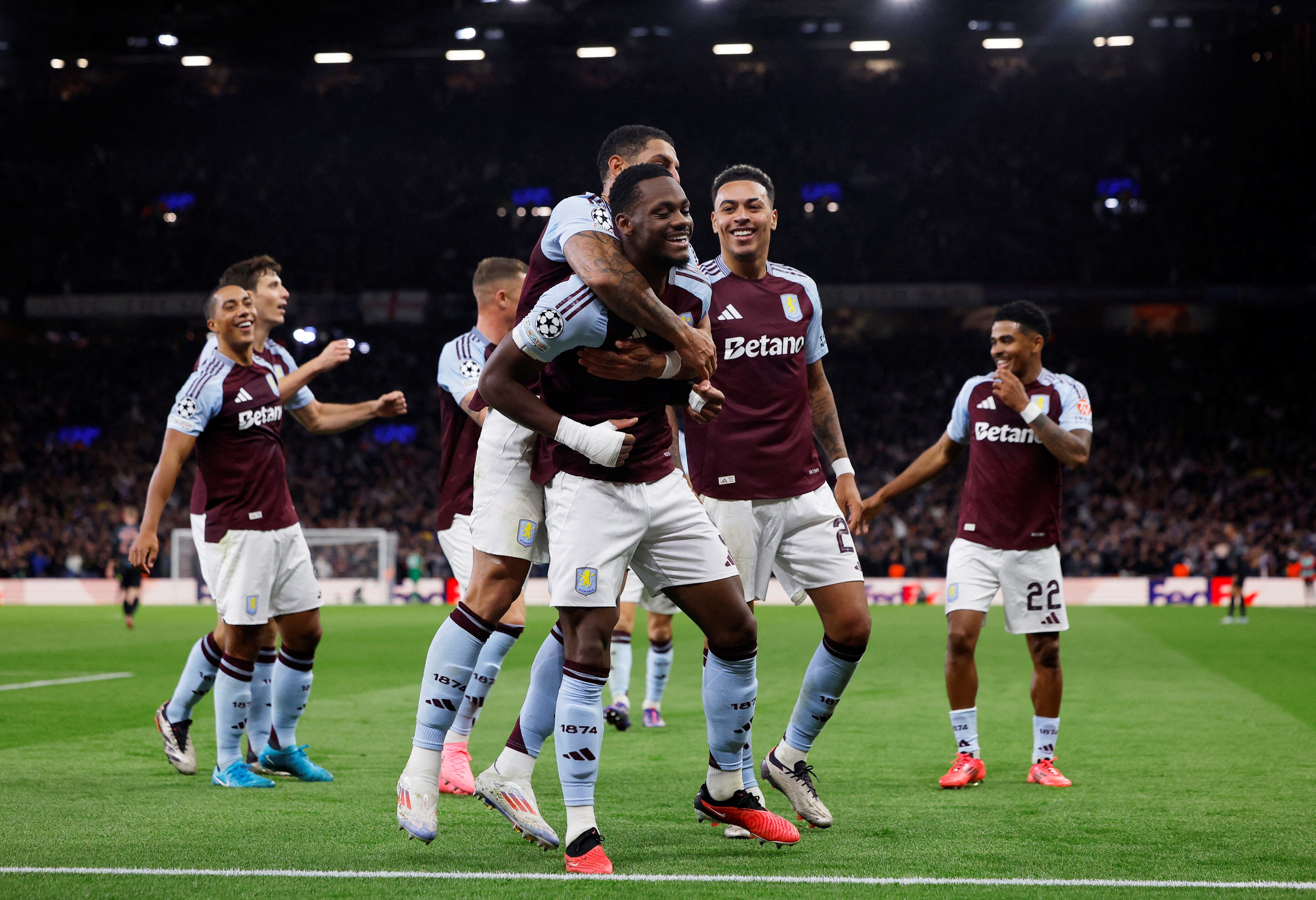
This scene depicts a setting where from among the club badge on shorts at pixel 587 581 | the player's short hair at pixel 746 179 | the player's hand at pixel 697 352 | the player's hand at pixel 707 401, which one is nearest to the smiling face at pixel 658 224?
the player's hand at pixel 697 352

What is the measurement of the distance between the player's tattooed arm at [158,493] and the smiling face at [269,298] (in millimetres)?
848

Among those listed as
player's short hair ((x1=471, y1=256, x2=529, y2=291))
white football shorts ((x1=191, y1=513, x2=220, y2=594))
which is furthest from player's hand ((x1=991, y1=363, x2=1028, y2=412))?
white football shorts ((x1=191, y1=513, x2=220, y2=594))

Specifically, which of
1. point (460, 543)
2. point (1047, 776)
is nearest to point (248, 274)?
point (460, 543)

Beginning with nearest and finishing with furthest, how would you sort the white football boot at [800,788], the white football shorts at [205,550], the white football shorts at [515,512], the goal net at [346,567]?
the white football shorts at [515,512], the white football boot at [800,788], the white football shorts at [205,550], the goal net at [346,567]

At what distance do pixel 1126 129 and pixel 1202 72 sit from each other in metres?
2.48

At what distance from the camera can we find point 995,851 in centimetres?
438

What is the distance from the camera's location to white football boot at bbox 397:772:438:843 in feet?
13.7

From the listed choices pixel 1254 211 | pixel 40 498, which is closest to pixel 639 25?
pixel 1254 211

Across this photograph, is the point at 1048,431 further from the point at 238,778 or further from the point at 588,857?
the point at 238,778

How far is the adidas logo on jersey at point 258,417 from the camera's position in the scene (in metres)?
6.15

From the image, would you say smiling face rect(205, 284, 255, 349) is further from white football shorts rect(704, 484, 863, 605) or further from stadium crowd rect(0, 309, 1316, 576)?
stadium crowd rect(0, 309, 1316, 576)

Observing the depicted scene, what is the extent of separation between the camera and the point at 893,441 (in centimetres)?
3406

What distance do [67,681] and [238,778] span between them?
637 cm

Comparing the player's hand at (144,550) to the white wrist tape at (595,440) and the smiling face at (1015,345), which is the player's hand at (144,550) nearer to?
the white wrist tape at (595,440)
